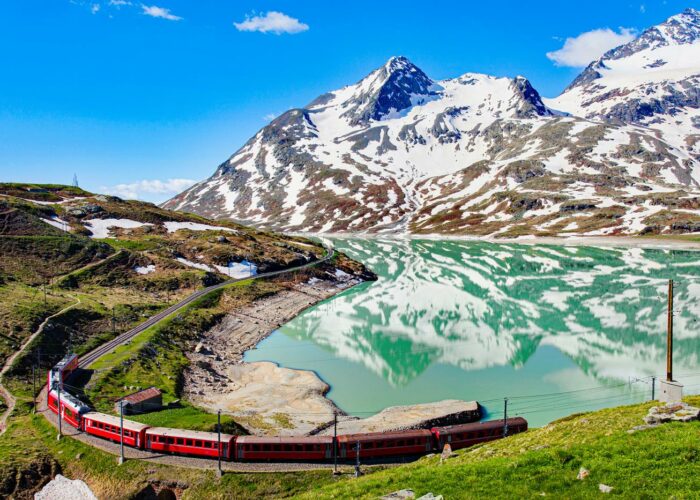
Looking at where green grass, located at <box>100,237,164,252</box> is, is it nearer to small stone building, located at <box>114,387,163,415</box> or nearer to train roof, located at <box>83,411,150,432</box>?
small stone building, located at <box>114,387,163,415</box>

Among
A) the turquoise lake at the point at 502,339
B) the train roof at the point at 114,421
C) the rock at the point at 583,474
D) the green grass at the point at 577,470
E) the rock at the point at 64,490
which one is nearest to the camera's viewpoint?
the green grass at the point at 577,470

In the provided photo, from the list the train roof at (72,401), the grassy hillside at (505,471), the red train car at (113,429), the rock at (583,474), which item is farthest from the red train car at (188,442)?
the rock at (583,474)

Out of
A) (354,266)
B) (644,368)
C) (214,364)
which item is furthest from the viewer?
(354,266)

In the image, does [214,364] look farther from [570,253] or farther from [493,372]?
[570,253]

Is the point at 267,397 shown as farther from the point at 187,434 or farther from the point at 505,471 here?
the point at 505,471

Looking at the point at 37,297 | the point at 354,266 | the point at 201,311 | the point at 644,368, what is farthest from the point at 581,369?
the point at 354,266

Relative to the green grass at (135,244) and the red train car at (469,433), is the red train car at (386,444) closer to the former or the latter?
the red train car at (469,433)

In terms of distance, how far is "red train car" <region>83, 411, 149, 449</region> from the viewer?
38.8 metres

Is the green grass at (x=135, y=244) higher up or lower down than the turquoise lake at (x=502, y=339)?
higher up

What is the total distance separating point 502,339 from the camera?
8006cm

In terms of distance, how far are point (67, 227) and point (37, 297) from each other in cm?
6314

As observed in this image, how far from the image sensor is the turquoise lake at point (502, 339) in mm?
57438

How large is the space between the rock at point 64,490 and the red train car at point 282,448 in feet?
35.1

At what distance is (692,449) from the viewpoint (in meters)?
19.7
